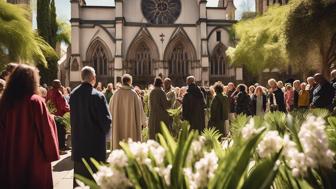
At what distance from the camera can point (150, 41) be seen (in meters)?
43.9

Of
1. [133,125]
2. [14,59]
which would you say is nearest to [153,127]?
[133,125]

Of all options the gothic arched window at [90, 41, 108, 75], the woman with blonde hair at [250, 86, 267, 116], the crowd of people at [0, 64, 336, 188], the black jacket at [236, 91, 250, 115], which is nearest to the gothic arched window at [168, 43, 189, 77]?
the gothic arched window at [90, 41, 108, 75]

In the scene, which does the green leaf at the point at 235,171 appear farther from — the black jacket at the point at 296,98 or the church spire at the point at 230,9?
the church spire at the point at 230,9

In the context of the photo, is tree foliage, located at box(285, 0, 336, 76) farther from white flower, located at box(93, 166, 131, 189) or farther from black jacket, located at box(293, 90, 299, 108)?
white flower, located at box(93, 166, 131, 189)

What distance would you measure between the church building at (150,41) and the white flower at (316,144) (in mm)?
40456

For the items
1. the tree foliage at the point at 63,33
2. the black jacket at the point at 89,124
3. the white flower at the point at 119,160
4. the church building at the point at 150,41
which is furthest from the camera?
the tree foliage at the point at 63,33

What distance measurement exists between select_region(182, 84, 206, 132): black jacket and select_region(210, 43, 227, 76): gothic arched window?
112 feet

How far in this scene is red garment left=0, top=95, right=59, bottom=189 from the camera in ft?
16.4

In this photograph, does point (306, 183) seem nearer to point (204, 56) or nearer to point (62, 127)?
point (62, 127)

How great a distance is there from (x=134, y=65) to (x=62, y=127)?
32.2 metres

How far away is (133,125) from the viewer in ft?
29.8

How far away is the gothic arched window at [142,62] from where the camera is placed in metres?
43.9

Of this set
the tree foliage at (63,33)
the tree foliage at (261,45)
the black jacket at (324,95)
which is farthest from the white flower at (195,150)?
the tree foliage at (63,33)

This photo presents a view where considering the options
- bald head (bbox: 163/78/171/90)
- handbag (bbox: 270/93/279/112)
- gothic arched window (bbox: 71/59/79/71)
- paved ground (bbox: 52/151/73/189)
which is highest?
gothic arched window (bbox: 71/59/79/71)
